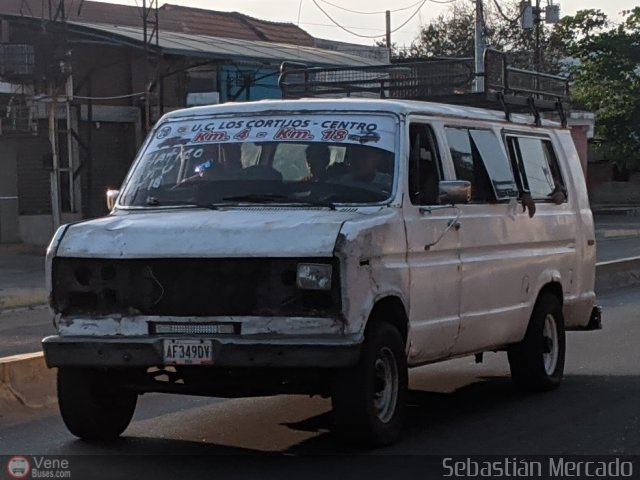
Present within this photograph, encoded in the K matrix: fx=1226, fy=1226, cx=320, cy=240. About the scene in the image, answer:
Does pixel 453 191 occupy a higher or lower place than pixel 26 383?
higher

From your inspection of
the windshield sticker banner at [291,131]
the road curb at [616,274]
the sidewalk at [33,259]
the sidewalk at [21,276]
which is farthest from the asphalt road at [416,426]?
the sidewalk at [33,259]

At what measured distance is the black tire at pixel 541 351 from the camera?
9242 mm

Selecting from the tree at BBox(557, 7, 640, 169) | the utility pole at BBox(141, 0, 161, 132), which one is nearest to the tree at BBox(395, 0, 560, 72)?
the tree at BBox(557, 7, 640, 169)

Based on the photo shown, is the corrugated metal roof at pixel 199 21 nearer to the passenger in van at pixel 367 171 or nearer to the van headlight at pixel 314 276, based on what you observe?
the passenger in van at pixel 367 171

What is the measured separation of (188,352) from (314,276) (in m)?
0.80

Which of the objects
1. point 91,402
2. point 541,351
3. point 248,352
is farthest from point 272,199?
point 541,351

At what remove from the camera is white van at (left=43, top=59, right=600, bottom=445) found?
21.8 feet

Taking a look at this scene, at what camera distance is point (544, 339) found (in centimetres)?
948

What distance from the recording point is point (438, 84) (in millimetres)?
10141

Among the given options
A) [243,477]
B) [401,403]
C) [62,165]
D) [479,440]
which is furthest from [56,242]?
[62,165]

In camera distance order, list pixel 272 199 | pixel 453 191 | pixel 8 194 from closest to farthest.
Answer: pixel 272 199
pixel 453 191
pixel 8 194

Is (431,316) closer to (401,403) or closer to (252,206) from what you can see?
(401,403)

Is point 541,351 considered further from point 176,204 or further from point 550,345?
point 176,204

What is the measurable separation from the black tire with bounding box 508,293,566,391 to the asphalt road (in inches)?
4.8
